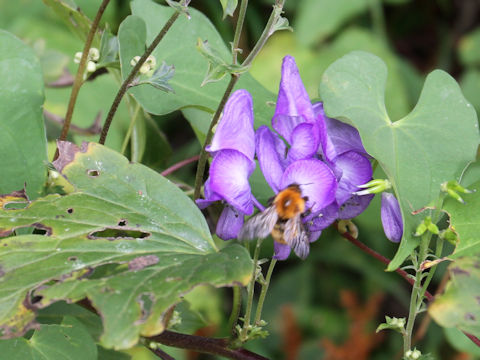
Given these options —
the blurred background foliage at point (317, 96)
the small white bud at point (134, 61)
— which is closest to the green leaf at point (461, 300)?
the small white bud at point (134, 61)

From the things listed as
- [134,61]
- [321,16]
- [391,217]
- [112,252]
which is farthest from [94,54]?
[321,16]

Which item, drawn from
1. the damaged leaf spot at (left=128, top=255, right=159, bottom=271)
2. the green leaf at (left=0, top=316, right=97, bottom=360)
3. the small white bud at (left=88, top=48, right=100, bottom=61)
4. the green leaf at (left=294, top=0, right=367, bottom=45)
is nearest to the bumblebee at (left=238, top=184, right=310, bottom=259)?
the damaged leaf spot at (left=128, top=255, right=159, bottom=271)

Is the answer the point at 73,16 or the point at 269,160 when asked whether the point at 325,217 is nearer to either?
the point at 269,160

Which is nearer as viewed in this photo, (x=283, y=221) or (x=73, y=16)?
(x=283, y=221)

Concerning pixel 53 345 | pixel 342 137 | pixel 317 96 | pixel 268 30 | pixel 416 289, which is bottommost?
pixel 317 96

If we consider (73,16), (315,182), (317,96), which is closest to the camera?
(315,182)

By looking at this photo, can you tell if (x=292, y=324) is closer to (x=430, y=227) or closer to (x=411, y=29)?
(x=430, y=227)

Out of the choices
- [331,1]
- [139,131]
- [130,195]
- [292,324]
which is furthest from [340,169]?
[331,1]
